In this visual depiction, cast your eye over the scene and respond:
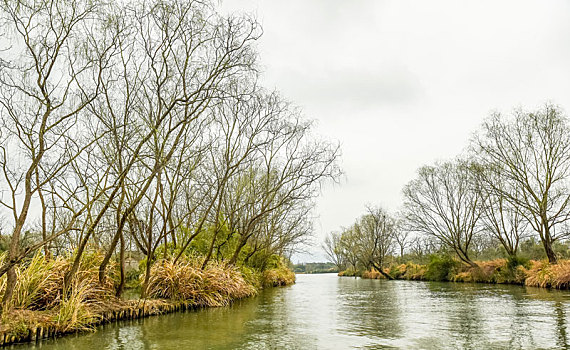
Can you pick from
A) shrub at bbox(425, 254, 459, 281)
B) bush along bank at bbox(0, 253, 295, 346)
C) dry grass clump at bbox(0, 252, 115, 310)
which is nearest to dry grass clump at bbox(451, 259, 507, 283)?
shrub at bbox(425, 254, 459, 281)

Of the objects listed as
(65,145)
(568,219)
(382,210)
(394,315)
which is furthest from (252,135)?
(382,210)

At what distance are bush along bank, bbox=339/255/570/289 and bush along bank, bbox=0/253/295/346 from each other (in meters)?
13.5

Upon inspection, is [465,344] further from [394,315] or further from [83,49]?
[83,49]

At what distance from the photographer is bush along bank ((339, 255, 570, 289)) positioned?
17172 mm

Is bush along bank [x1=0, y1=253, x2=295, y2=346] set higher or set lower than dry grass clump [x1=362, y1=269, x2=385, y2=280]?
higher

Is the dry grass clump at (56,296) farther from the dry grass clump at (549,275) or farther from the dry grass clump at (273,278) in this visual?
the dry grass clump at (549,275)

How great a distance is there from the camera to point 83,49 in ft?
26.4

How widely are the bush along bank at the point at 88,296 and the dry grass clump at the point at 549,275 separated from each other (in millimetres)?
13072

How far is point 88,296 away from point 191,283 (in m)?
3.23

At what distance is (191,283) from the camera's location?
1143 cm

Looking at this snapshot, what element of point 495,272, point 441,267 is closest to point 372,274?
A: point 441,267

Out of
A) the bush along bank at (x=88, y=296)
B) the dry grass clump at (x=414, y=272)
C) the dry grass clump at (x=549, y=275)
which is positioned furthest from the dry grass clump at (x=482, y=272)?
the bush along bank at (x=88, y=296)

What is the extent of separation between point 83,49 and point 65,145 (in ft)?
7.23

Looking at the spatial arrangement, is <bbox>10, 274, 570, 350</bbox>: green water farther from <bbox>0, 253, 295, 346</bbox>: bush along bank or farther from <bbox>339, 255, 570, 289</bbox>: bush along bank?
<bbox>339, 255, 570, 289</bbox>: bush along bank
